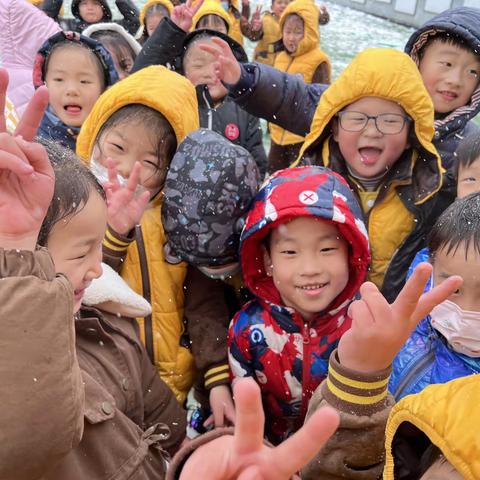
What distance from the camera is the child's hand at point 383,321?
3.59ft

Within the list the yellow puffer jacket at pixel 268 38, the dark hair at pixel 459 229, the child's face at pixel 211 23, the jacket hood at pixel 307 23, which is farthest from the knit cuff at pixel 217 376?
the yellow puffer jacket at pixel 268 38

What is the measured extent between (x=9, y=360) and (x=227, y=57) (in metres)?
2.14

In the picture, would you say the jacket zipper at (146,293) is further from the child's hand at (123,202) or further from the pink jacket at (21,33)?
the pink jacket at (21,33)

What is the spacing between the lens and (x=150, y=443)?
52.3 inches

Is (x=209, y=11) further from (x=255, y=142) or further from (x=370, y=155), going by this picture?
(x=370, y=155)

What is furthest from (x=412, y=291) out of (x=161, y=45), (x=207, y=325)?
(x=161, y=45)

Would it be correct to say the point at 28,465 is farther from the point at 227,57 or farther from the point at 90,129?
the point at 227,57

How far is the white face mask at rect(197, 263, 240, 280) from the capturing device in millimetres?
1859

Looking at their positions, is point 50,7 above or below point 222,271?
above

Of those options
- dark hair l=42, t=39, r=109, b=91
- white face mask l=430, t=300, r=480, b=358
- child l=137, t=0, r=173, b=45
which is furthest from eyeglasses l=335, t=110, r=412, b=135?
child l=137, t=0, r=173, b=45

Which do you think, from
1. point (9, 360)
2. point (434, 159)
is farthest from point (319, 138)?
point (9, 360)

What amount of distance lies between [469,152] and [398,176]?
0.96 ft

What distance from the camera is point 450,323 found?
1.48 m

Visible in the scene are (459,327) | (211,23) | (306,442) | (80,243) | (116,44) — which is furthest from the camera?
(211,23)
